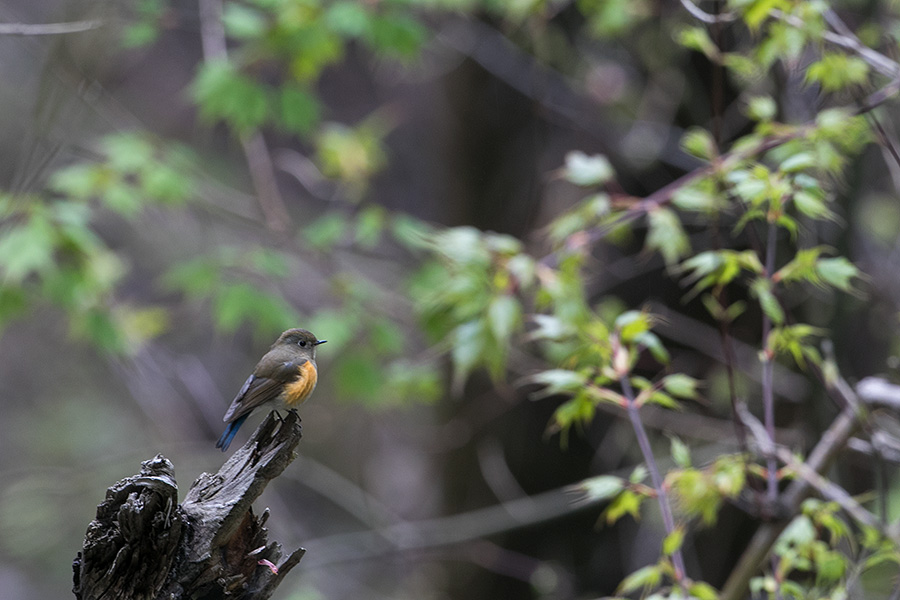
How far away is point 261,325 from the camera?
4723mm

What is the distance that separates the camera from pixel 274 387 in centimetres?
193

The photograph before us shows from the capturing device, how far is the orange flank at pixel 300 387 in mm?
1930

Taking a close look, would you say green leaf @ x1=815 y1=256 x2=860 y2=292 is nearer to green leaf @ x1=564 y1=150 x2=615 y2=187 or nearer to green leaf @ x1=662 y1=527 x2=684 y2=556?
green leaf @ x1=662 y1=527 x2=684 y2=556

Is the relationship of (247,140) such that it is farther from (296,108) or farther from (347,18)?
(347,18)

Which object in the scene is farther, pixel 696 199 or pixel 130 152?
pixel 130 152

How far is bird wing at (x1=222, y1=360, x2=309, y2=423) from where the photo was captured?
6.25 feet

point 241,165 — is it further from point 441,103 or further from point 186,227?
point 441,103

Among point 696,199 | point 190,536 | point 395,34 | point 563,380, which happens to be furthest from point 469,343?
point 395,34

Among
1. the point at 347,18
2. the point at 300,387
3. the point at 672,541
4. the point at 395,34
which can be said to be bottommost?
the point at 672,541

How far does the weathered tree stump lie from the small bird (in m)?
0.14

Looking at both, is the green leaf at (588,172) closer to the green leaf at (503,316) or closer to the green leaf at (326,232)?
the green leaf at (503,316)

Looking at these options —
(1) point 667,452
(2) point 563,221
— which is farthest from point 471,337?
(1) point 667,452

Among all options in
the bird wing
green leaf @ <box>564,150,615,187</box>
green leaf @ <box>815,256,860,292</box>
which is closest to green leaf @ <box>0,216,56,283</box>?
the bird wing

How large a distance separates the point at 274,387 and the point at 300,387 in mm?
62
